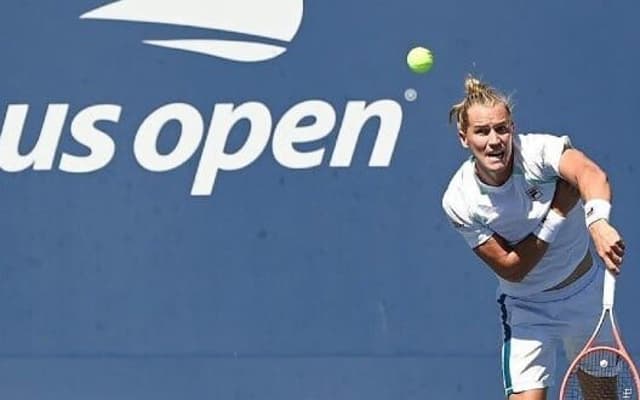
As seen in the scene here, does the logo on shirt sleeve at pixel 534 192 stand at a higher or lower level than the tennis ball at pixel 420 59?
lower

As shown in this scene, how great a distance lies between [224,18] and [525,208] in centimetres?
177

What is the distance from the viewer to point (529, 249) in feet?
14.3

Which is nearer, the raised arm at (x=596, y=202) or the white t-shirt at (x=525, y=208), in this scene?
the raised arm at (x=596, y=202)

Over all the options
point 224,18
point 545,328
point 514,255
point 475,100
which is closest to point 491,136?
point 475,100

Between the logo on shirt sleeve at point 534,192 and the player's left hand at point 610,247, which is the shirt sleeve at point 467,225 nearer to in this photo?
the logo on shirt sleeve at point 534,192

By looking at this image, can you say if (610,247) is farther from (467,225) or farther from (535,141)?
(467,225)

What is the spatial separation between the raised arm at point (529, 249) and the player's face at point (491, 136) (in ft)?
0.60

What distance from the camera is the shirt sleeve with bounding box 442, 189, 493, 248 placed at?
14.4ft

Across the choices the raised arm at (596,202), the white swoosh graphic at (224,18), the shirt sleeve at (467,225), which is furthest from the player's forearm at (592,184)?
the white swoosh graphic at (224,18)

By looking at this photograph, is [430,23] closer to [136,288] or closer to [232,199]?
[232,199]

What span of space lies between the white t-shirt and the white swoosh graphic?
1365 mm

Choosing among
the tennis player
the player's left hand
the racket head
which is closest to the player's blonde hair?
the tennis player

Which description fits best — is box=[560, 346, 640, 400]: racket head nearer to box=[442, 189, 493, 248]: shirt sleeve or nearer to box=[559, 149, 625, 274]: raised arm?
box=[442, 189, 493, 248]: shirt sleeve

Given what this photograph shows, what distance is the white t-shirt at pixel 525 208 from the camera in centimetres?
427
